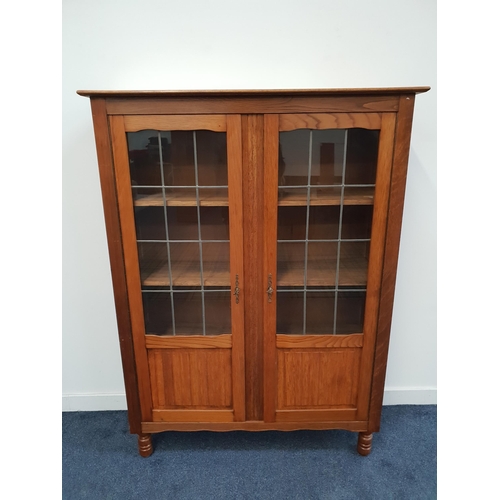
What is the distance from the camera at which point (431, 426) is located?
185cm

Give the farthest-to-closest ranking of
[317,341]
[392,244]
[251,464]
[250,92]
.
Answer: [251,464] → [317,341] → [392,244] → [250,92]

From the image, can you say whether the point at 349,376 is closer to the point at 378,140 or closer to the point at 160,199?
the point at 378,140

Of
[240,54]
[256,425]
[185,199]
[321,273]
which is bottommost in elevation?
[256,425]

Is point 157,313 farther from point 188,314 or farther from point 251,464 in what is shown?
point 251,464

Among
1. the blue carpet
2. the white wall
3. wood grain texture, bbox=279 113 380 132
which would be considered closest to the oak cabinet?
wood grain texture, bbox=279 113 380 132

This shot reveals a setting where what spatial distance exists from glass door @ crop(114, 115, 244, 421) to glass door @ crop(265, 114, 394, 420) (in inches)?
6.7

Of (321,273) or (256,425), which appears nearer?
(321,273)

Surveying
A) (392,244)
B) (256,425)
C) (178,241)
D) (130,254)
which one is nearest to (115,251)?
(130,254)

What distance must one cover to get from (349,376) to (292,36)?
1570 mm

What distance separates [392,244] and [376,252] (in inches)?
2.8

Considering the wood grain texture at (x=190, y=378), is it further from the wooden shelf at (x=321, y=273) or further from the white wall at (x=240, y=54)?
the white wall at (x=240, y=54)

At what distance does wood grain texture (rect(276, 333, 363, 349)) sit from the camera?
1531 millimetres

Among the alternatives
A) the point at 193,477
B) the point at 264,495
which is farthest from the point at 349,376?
the point at 193,477

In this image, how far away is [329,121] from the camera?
1.32m
